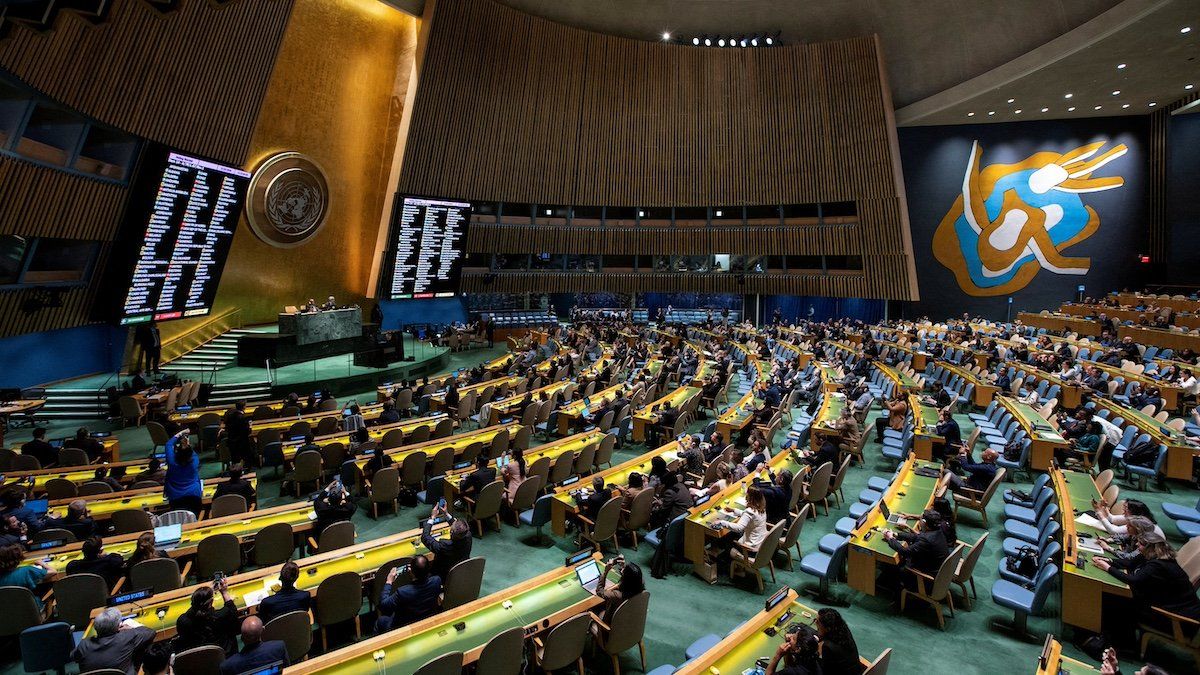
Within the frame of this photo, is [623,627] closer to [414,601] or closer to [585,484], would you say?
[414,601]

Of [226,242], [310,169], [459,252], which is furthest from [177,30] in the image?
[459,252]

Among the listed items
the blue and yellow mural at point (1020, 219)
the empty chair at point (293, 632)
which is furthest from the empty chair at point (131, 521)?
the blue and yellow mural at point (1020, 219)

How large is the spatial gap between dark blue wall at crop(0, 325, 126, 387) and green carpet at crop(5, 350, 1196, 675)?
34.4ft

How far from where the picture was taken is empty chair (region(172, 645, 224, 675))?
3.98m

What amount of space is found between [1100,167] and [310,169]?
32.3 meters

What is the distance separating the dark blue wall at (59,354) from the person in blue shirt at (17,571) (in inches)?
421

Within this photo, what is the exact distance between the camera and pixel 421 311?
85.4 ft

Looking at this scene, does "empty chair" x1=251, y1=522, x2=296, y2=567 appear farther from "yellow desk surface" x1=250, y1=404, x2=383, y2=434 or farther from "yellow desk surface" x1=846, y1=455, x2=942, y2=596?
"yellow desk surface" x1=846, y1=455, x2=942, y2=596

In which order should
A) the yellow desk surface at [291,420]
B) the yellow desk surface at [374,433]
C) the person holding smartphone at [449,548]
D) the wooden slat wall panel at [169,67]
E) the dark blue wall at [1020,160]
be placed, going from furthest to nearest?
1. the dark blue wall at [1020,160]
2. the wooden slat wall panel at [169,67]
3. the yellow desk surface at [291,420]
4. the yellow desk surface at [374,433]
5. the person holding smartphone at [449,548]

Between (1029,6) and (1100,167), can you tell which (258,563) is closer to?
(1029,6)

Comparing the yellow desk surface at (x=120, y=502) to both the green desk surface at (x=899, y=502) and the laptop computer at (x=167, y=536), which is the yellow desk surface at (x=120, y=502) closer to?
the laptop computer at (x=167, y=536)

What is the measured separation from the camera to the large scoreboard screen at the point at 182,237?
1354cm

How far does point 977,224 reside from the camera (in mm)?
27750

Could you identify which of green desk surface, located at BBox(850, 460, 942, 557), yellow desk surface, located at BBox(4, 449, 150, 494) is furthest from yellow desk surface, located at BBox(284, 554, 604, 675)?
yellow desk surface, located at BBox(4, 449, 150, 494)
